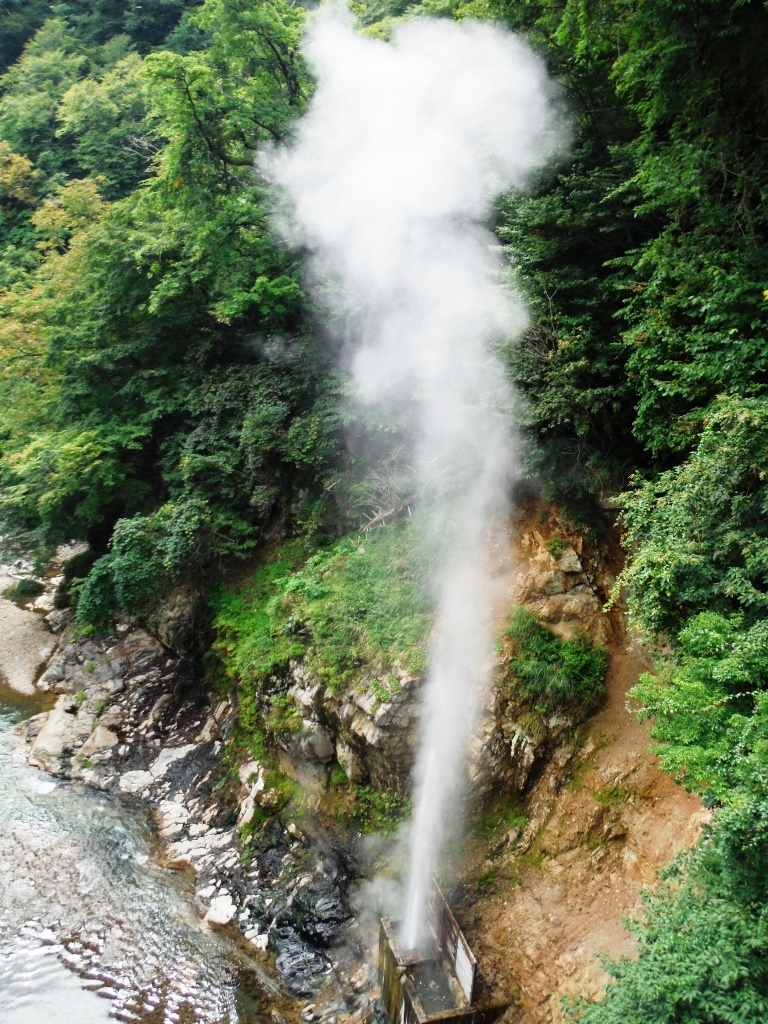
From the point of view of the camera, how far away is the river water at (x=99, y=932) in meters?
6.07

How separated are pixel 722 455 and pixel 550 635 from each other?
281cm

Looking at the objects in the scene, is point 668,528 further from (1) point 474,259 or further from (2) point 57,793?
(2) point 57,793

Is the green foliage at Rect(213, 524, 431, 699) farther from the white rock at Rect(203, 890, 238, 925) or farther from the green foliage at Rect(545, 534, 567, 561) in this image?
the white rock at Rect(203, 890, 238, 925)

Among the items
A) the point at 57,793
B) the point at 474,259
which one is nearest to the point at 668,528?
the point at 474,259

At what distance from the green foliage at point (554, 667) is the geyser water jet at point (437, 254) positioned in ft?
1.34

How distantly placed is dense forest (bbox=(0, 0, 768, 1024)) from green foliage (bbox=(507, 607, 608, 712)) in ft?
3.52

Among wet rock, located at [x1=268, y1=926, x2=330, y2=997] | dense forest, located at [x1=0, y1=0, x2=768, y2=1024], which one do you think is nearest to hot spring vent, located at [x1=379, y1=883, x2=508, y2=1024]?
wet rock, located at [x1=268, y1=926, x2=330, y2=997]

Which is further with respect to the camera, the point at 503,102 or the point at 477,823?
the point at 503,102

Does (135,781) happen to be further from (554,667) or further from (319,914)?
(554,667)

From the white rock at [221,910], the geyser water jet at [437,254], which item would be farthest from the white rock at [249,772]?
the geyser water jet at [437,254]

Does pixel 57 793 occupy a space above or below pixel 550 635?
below

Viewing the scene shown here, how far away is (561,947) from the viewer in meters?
5.26

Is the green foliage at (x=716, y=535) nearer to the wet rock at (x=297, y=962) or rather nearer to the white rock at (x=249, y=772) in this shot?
the wet rock at (x=297, y=962)

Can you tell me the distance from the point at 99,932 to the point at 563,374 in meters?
7.99
